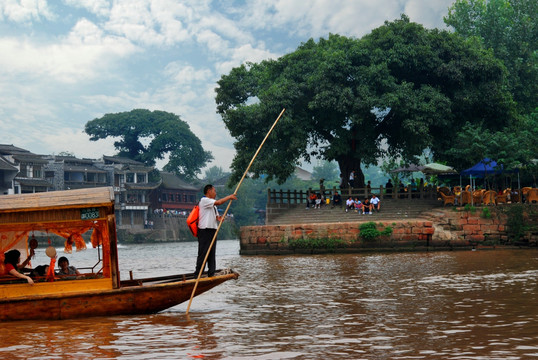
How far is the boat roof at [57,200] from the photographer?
9.30 metres

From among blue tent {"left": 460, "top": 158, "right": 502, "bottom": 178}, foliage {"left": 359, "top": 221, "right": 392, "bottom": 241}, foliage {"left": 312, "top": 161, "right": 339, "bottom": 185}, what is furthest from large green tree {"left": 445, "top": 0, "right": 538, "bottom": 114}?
foliage {"left": 312, "top": 161, "right": 339, "bottom": 185}

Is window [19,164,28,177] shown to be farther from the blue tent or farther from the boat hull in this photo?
the boat hull

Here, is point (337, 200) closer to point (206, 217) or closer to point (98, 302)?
point (206, 217)

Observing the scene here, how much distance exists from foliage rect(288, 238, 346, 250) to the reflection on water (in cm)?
1163

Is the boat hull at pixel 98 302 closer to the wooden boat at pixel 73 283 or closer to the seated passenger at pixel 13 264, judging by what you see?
the wooden boat at pixel 73 283

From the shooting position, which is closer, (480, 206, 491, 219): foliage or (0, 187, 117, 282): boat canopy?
(0, 187, 117, 282): boat canopy

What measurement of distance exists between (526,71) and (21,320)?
34300 millimetres

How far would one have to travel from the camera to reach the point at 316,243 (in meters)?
26.4

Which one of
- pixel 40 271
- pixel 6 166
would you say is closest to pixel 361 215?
pixel 40 271

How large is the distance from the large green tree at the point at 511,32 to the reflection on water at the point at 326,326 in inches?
1021

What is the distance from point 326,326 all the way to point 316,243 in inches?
707

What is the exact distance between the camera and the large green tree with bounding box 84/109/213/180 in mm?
75812

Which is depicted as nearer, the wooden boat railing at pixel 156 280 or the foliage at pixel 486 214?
the wooden boat railing at pixel 156 280

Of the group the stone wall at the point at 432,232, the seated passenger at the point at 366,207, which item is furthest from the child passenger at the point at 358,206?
the stone wall at the point at 432,232
